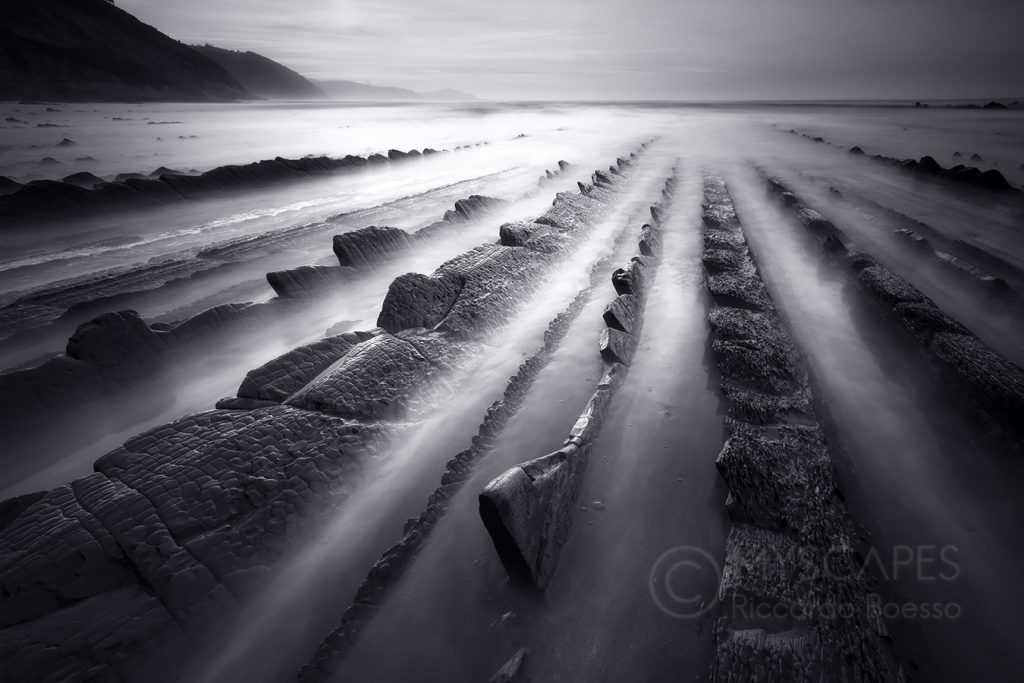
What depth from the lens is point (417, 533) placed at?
1870 millimetres

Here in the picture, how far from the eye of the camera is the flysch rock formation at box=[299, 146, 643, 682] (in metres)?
1.46

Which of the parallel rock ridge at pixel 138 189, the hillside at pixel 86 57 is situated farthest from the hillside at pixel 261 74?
the parallel rock ridge at pixel 138 189

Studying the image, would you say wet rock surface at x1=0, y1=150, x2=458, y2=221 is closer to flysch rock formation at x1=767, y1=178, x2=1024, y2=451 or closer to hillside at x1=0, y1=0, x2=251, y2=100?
flysch rock formation at x1=767, y1=178, x2=1024, y2=451

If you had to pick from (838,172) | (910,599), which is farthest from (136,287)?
(838,172)

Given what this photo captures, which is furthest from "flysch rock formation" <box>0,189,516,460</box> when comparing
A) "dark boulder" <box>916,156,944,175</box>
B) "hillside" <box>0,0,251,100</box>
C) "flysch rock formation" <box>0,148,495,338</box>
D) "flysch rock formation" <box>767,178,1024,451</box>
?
"hillside" <box>0,0,251,100</box>

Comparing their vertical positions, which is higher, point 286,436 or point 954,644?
point 286,436

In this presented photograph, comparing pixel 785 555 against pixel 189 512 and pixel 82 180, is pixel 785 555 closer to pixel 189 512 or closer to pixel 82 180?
pixel 189 512

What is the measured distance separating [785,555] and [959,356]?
2.26 m

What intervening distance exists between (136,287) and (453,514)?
4.37m

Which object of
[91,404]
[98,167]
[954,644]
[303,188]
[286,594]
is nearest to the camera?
[954,644]

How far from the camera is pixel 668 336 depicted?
3428 mm

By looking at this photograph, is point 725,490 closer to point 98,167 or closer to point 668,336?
point 668,336

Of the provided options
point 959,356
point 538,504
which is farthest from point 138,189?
point 959,356

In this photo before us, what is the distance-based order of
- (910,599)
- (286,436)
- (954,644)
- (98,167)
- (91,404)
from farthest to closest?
(98,167) → (91,404) → (286,436) → (910,599) → (954,644)
